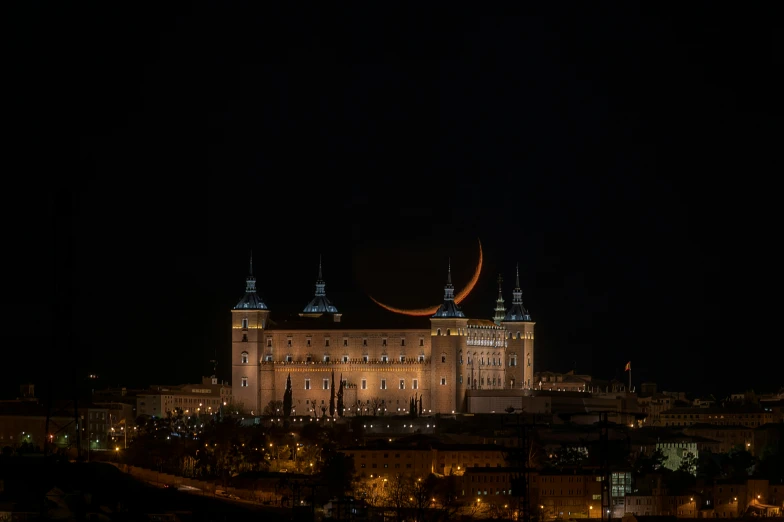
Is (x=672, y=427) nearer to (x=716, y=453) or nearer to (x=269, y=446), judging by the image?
(x=716, y=453)

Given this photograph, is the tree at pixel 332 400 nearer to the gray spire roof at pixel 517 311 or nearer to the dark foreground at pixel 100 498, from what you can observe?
the gray spire roof at pixel 517 311

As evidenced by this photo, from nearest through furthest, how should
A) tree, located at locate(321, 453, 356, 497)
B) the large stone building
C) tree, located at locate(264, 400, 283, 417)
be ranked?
tree, located at locate(321, 453, 356, 497), tree, located at locate(264, 400, 283, 417), the large stone building

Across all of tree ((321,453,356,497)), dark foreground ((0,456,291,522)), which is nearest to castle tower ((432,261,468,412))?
tree ((321,453,356,497))

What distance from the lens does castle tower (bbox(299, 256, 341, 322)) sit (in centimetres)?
11825

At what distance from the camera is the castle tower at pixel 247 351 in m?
113

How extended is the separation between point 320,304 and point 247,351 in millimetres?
6648

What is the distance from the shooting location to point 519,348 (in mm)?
117000

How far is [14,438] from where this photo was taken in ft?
338

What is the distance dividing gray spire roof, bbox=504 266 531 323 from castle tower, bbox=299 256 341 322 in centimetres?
895

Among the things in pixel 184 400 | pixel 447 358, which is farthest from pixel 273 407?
pixel 184 400

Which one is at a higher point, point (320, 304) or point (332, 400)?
point (320, 304)

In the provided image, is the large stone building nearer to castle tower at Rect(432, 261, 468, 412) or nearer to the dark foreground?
castle tower at Rect(432, 261, 468, 412)

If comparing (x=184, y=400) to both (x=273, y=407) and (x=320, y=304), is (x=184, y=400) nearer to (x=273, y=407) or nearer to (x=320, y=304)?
(x=320, y=304)

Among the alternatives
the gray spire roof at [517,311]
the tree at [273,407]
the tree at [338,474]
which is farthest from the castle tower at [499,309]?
the tree at [338,474]
